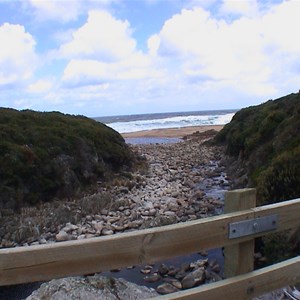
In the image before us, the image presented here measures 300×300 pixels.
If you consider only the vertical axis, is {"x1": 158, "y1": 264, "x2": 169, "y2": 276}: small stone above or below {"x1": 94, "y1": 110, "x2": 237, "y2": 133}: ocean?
below

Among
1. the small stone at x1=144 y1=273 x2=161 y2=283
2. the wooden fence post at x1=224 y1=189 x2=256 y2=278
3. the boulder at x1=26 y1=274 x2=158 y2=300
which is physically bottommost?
the small stone at x1=144 y1=273 x2=161 y2=283

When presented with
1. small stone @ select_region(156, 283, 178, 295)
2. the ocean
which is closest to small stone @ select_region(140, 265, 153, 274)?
small stone @ select_region(156, 283, 178, 295)

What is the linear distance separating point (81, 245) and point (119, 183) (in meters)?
14.2

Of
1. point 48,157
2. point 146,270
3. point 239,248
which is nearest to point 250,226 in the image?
point 239,248

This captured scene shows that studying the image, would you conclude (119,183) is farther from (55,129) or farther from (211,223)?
(211,223)

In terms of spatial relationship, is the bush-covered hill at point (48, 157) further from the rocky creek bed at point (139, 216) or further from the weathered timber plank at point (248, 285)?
the weathered timber plank at point (248, 285)

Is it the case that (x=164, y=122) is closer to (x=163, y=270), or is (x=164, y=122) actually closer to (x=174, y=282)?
(x=163, y=270)

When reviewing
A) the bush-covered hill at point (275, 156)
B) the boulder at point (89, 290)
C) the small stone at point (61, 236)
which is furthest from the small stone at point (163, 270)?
the small stone at point (61, 236)

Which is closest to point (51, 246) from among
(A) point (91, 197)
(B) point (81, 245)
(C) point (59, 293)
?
(B) point (81, 245)

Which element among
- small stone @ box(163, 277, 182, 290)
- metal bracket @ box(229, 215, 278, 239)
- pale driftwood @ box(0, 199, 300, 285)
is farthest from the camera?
small stone @ box(163, 277, 182, 290)

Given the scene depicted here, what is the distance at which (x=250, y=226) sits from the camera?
2.50m

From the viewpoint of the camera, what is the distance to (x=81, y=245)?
2059mm

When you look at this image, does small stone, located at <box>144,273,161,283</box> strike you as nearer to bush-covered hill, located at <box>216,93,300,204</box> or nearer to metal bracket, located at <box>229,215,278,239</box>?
bush-covered hill, located at <box>216,93,300,204</box>

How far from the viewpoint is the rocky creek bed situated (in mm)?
7250
